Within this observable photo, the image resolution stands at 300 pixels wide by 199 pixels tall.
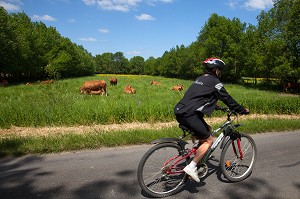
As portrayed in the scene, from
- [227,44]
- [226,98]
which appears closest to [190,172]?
[226,98]

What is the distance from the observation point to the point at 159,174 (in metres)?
4.41

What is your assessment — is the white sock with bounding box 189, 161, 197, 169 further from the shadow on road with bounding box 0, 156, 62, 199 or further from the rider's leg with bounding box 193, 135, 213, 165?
the shadow on road with bounding box 0, 156, 62, 199

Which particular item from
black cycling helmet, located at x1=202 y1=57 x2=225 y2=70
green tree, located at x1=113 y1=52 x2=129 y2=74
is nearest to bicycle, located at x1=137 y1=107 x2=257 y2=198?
black cycling helmet, located at x1=202 y1=57 x2=225 y2=70

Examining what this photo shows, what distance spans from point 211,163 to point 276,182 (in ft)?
4.41

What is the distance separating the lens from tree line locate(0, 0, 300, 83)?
1320 inches

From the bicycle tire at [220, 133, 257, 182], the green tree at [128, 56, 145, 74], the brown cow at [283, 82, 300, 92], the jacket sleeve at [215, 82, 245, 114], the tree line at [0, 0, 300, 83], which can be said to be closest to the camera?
the jacket sleeve at [215, 82, 245, 114]

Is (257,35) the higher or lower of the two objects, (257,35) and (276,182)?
the higher

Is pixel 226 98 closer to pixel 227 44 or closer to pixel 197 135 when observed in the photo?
pixel 197 135

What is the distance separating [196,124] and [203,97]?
1.51 feet

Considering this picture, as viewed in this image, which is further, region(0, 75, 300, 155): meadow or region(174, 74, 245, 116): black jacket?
region(0, 75, 300, 155): meadow

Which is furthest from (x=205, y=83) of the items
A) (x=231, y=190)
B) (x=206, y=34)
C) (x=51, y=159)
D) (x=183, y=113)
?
(x=206, y=34)

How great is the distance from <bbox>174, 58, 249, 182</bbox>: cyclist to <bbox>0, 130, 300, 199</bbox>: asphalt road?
2.49 ft

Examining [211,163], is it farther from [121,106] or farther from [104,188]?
[121,106]

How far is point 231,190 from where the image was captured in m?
4.53
